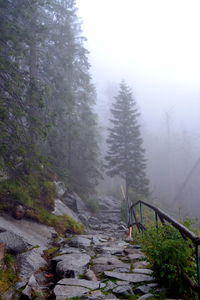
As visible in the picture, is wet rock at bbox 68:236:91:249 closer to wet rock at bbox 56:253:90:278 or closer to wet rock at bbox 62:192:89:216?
wet rock at bbox 56:253:90:278

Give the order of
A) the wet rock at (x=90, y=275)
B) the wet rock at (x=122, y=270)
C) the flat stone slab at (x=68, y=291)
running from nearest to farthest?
1. the flat stone slab at (x=68, y=291)
2. the wet rock at (x=90, y=275)
3. the wet rock at (x=122, y=270)

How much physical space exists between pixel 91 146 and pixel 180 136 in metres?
44.4

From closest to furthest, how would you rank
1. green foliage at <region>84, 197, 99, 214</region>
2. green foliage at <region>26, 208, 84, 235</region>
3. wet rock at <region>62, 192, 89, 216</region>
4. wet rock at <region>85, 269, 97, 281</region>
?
1. wet rock at <region>85, 269, 97, 281</region>
2. green foliage at <region>26, 208, 84, 235</region>
3. wet rock at <region>62, 192, 89, 216</region>
4. green foliage at <region>84, 197, 99, 214</region>

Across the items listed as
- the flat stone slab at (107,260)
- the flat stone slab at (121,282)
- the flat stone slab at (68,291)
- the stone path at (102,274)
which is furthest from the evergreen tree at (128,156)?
the flat stone slab at (68,291)

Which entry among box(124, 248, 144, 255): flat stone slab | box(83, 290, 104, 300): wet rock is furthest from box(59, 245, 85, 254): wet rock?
box(83, 290, 104, 300): wet rock

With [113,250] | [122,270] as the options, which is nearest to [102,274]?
[122,270]

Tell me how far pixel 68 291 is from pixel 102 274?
102cm

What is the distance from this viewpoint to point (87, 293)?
12.7 ft

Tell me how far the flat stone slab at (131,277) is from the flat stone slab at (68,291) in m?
0.73

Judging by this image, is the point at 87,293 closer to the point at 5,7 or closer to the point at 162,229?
the point at 162,229

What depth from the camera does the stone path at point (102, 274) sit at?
3.83 metres

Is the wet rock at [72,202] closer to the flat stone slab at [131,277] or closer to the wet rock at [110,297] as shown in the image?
the flat stone slab at [131,277]

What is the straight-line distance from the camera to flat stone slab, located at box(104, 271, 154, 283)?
433 cm

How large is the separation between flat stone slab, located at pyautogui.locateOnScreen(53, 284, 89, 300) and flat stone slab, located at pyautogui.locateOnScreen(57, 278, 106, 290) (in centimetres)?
11
